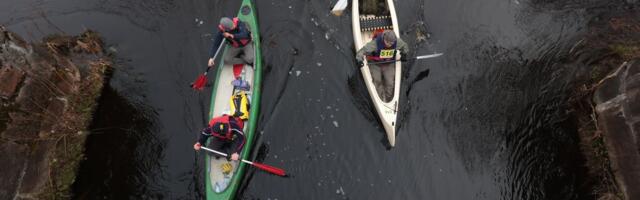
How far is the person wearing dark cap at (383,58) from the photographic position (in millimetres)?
10586

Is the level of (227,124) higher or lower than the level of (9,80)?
lower

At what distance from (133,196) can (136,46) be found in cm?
456

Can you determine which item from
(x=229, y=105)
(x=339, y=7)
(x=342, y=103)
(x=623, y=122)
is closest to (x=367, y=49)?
(x=342, y=103)

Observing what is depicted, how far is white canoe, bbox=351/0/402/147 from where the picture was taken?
34.4 feet

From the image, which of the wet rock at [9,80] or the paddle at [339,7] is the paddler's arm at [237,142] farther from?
the paddle at [339,7]

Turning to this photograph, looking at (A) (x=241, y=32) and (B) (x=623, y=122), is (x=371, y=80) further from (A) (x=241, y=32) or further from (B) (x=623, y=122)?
(B) (x=623, y=122)

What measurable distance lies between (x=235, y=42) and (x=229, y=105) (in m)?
1.73

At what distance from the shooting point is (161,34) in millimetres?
12586

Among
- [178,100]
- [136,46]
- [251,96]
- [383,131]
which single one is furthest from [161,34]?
[383,131]

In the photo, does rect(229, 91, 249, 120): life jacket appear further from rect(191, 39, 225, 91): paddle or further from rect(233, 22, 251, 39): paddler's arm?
rect(233, 22, 251, 39): paddler's arm

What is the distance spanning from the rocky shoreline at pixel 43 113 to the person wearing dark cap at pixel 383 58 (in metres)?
7.44

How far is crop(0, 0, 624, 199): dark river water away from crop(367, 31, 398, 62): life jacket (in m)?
1.16

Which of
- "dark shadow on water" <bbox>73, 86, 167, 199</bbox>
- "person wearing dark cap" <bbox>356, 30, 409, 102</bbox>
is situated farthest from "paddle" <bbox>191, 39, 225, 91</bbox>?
"person wearing dark cap" <bbox>356, 30, 409, 102</bbox>

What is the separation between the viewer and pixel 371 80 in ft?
36.3
